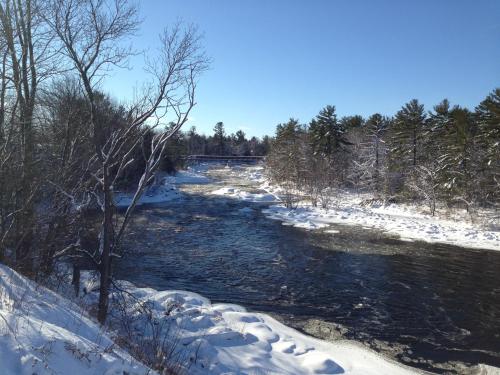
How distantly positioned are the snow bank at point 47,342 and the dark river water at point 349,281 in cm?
646

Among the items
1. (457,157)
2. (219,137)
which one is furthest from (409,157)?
(219,137)

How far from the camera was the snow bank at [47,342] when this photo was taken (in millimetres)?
3885

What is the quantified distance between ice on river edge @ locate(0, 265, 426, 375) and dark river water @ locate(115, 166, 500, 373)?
124 centimetres

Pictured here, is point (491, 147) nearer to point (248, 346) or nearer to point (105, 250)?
point (248, 346)

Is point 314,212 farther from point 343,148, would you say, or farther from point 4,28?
point 4,28

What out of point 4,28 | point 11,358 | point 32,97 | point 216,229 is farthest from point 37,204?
point 216,229

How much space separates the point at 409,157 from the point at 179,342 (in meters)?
33.3

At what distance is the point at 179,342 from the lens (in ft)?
27.0

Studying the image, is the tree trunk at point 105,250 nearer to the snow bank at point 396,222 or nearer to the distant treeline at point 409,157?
the snow bank at point 396,222

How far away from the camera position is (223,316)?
10.1m

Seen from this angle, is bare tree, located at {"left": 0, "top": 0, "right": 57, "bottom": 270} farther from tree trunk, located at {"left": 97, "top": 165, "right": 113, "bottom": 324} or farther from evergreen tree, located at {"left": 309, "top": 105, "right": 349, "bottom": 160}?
evergreen tree, located at {"left": 309, "top": 105, "right": 349, "bottom": 160}

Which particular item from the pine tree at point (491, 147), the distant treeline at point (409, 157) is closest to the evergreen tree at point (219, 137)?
the distant treeline at point (409, 157)

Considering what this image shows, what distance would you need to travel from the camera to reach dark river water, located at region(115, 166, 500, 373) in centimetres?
1014

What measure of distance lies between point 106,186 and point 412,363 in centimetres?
743
